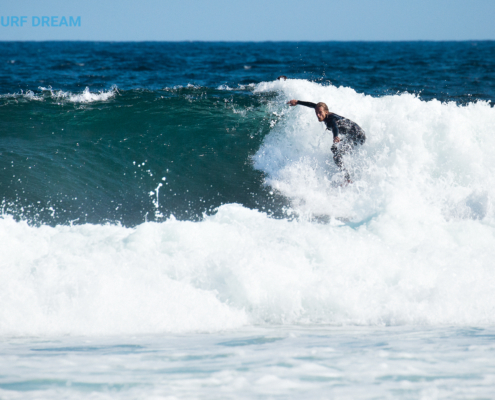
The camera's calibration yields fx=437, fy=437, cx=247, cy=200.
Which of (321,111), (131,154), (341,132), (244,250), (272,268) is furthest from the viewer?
(131,154)

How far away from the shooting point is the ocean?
9.98 feet

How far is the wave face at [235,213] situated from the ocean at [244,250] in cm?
3

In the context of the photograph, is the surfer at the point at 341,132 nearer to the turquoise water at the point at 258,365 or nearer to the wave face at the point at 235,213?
the wave face at the point at 235,213

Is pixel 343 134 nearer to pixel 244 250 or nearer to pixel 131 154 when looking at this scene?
pixel 244 250

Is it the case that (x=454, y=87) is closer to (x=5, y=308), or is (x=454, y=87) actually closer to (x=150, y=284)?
(x=150, y=284)

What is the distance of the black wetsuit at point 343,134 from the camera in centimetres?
777

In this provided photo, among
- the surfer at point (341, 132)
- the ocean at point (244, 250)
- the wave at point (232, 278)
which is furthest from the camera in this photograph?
the surfer at point (341, 132)

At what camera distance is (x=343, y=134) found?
7867 mm

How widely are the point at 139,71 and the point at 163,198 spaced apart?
14.9 m

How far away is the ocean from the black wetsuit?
0.24 meters

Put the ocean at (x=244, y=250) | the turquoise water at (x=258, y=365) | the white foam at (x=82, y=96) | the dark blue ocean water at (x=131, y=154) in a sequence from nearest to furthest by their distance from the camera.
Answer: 1. the turquoise water at (x=258, y=365)
2. the ocean at (x=244, y=250)
3. the dark blue ocean water at (x=131, y=154)
4. the white foam at (x=82, y=96)

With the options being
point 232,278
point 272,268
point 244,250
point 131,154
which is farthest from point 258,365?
point 131,154

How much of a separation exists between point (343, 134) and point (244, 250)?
12.3ft

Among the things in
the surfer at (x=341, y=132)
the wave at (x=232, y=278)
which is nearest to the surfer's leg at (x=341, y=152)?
the surfer at (x=341, y=132)
